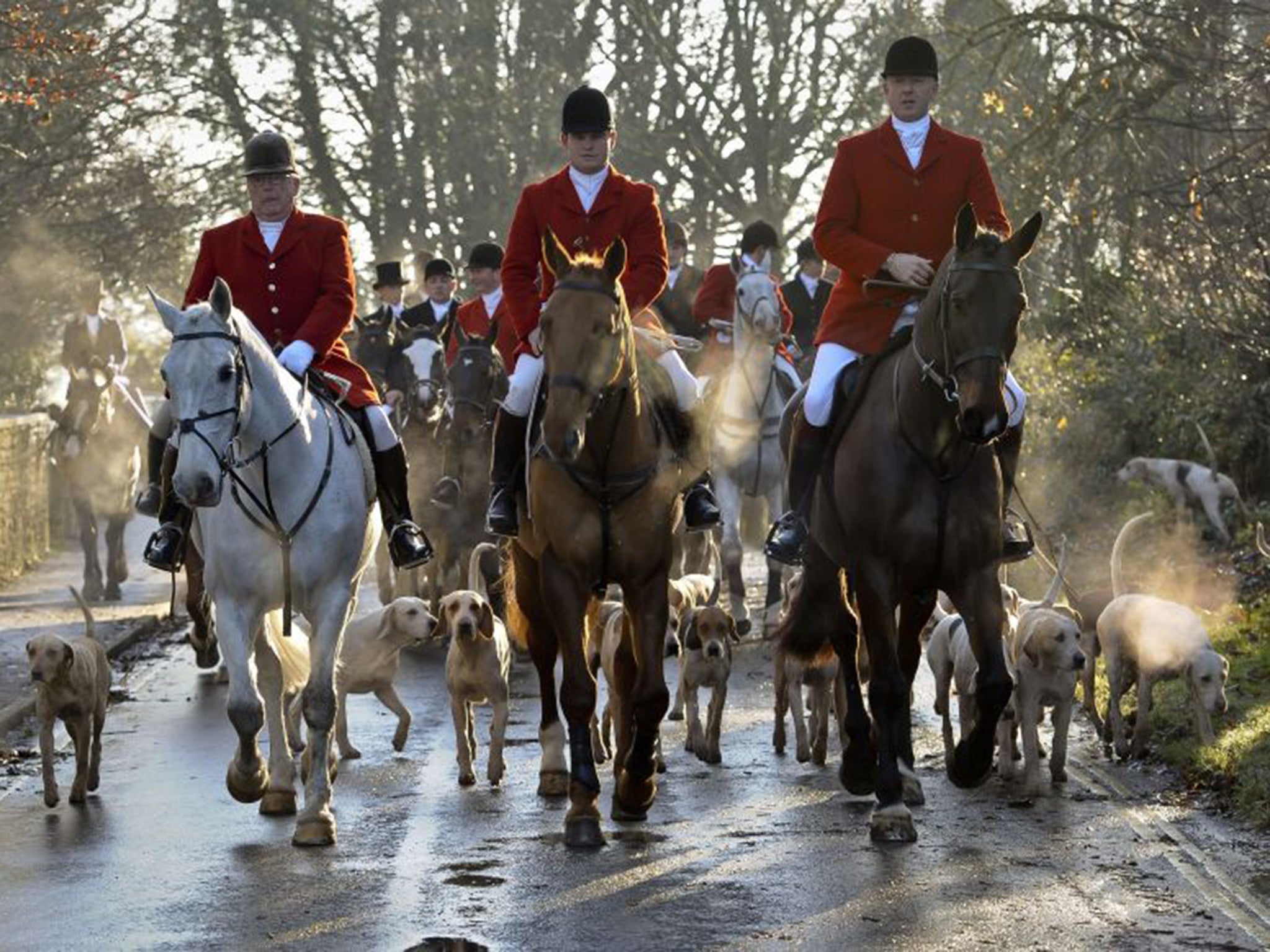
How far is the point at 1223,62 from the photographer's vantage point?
57.6 ft

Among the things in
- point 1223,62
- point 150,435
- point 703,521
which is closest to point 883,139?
point 703,521

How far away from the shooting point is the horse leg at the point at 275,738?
11.0 m

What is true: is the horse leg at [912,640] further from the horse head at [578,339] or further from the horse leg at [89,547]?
the horse leg at [89,547]

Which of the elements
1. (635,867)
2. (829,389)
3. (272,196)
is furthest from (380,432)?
(635,867)

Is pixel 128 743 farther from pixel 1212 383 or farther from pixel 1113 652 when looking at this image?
pixel 1212 383

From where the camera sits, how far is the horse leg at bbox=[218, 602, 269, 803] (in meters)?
10.3

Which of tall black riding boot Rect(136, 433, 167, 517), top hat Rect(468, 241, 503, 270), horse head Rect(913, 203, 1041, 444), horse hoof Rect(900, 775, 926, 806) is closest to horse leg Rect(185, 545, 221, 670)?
tall black riding boot Rect(136, 433, 167, 517)

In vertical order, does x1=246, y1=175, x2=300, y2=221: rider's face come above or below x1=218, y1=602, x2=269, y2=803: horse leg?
above

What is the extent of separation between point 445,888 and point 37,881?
1525 millimetres

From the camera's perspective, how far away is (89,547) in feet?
73.5

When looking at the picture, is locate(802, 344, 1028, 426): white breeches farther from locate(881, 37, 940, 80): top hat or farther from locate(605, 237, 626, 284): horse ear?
locate(605, 237, 626, 284): horse ear

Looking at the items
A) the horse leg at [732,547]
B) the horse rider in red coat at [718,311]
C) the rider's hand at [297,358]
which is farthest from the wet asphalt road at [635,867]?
the horse rider in red coat at [718,311]

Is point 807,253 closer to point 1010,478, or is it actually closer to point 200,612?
point 200,612

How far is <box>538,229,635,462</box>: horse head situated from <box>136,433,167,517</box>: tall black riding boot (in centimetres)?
312
